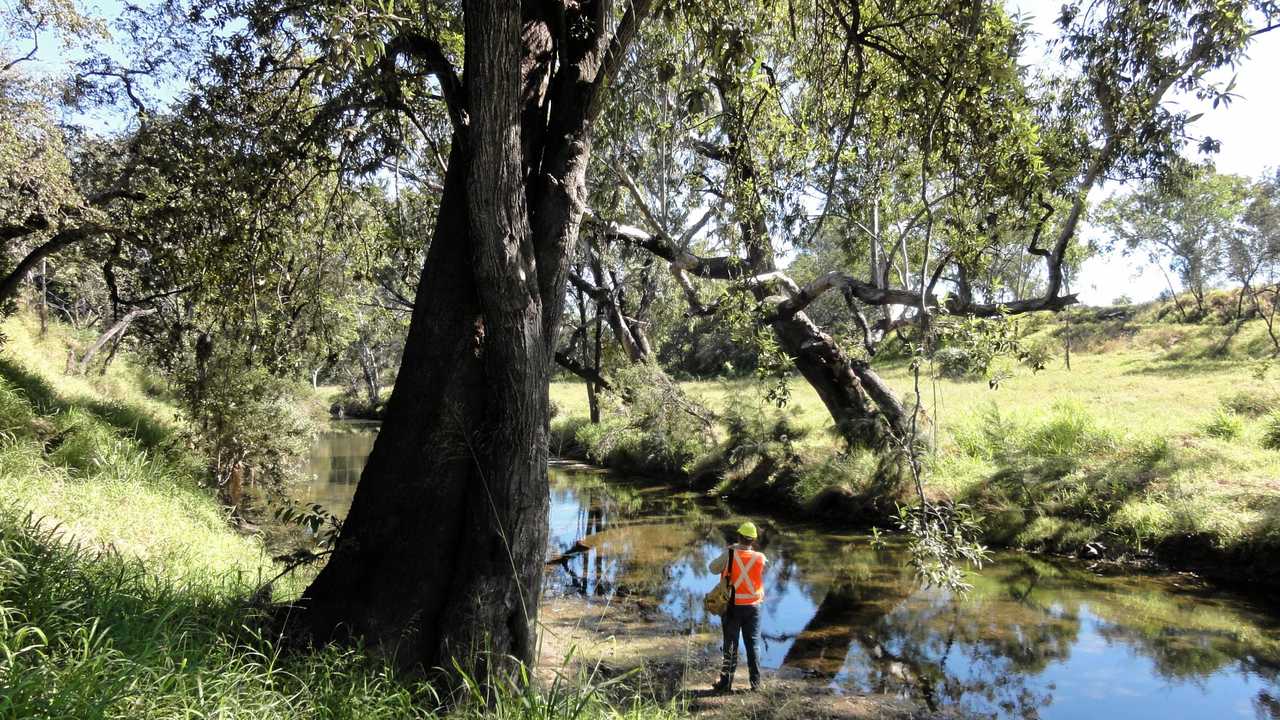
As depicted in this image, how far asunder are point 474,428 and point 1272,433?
52.0ft

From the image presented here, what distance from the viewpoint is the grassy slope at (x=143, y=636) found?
10.5 feet

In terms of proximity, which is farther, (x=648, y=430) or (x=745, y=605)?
(x=648, y=430)

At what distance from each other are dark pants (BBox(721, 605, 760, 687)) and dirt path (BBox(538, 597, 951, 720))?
232mm

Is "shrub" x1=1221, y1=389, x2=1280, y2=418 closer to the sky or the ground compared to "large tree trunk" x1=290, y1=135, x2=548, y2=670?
closer to the sky

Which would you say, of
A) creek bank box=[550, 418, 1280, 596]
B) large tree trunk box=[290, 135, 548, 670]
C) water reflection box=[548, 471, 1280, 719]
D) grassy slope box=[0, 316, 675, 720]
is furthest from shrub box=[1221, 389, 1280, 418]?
large tree trunk box=[290, 135, 548, 670]

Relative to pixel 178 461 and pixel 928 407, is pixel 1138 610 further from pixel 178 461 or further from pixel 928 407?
pixel 178 461

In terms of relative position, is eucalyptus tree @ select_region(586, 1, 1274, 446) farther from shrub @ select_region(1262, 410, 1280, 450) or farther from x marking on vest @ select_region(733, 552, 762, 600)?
shrub @ select_region(1262, 410, 1280, 450)

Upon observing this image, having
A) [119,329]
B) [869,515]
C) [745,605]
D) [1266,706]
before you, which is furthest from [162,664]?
[119,329]

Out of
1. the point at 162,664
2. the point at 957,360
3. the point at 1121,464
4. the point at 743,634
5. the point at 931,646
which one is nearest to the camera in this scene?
the point at 162,664

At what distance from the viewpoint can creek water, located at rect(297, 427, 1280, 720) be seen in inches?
320

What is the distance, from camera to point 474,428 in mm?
4941

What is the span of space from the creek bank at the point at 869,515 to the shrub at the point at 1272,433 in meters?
3.49

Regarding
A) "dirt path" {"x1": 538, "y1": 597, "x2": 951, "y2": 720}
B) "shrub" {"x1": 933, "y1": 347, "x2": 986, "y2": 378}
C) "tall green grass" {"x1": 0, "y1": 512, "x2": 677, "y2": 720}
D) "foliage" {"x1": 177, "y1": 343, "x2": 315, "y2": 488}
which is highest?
"shrub" {"x1": 933, "y1": 347, "x2": 986, "y2": 378}

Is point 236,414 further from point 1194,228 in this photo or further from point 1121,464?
point 1194,228
